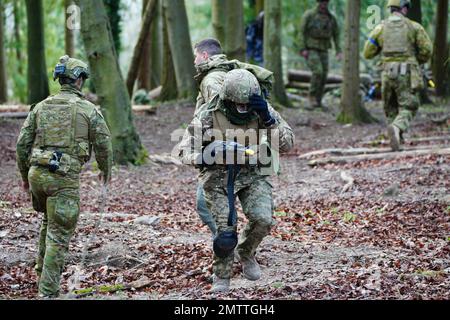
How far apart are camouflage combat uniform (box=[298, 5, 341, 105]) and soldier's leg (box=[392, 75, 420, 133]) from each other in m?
7.61

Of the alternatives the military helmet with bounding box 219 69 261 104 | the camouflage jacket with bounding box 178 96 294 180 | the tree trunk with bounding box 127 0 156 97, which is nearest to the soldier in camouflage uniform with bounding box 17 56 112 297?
the camouflage jacket with bounding box 178 96 294 180

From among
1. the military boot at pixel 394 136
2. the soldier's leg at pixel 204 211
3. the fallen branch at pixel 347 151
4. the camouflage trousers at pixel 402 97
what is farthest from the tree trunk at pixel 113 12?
the soldier's leg at pixel 204 211

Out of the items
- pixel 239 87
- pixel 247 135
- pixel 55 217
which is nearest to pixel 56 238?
pixel 55 217

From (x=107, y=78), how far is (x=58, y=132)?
763cm

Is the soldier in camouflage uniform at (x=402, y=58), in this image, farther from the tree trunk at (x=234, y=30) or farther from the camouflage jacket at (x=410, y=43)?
the tree trunk at (x=234, y=30)

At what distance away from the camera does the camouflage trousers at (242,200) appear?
7629 millimetres

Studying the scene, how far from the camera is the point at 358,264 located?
8422mm

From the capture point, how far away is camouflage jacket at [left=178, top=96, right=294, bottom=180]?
7562mm

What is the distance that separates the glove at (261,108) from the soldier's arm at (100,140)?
1421 millimetres

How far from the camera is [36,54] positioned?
71.2 ft

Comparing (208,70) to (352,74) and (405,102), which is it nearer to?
(405,102)

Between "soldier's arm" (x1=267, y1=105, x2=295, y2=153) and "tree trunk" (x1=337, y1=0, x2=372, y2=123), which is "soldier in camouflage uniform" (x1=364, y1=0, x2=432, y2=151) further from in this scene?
"soldier's arm" (x1=267, y1=105, x2=295, y2=153)

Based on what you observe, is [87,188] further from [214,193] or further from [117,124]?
[214,193]

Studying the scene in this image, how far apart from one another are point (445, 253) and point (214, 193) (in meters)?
2.57
